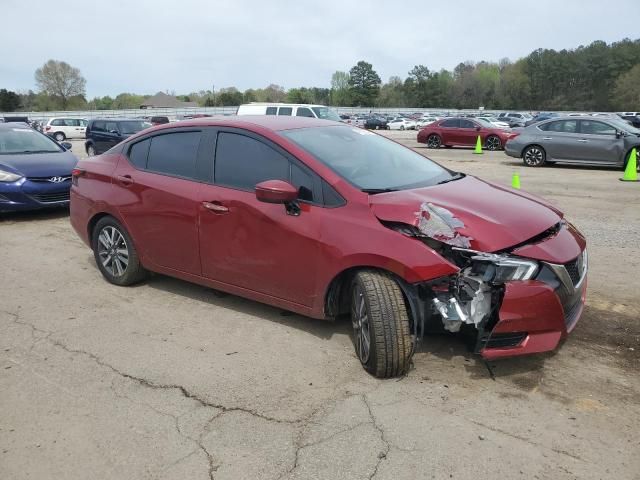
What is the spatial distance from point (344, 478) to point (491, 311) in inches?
A: 54.6

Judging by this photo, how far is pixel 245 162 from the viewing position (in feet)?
14.3

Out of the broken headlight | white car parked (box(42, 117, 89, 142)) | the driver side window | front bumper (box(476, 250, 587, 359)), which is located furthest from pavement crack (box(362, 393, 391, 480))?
white car parked (box(42, 117, 89, 142))

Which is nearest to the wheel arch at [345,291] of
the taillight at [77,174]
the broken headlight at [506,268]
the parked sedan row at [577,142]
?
the broken headlight at [506,268]

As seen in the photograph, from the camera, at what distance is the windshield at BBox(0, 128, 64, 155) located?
9578 mm

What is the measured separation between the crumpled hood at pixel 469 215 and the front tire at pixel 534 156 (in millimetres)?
→ 13458

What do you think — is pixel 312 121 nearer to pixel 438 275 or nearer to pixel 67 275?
pixel 438 275

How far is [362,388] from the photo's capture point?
3.44 meters

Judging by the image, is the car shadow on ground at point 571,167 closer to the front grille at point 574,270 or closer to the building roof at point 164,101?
the front grille at point 574,270

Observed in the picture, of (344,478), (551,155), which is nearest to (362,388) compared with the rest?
(344,478)

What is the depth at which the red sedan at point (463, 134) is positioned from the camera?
24.0m

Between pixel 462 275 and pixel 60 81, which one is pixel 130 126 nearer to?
pixel 462 275

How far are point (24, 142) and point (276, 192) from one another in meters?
8.07

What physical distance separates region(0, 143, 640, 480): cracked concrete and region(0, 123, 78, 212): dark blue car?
4.23 meters

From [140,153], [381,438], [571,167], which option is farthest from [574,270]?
[571,167]
